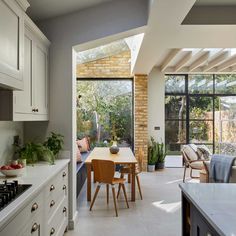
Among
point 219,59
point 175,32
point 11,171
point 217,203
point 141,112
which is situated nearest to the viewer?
point 217,203

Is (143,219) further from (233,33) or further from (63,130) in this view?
(233,33)

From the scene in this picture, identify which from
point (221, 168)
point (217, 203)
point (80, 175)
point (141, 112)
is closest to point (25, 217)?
point (217, 203)

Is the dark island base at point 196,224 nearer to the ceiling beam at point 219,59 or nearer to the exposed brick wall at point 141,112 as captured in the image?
the ceiling beam at point 219,59

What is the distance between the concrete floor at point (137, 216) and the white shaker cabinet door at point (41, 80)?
160cm

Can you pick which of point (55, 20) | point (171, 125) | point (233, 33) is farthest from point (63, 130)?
point (171, 125)

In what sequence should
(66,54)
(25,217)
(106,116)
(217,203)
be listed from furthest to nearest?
(106,116), (66,54), (25,217), (217,203)

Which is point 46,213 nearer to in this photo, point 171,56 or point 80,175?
point 80,175

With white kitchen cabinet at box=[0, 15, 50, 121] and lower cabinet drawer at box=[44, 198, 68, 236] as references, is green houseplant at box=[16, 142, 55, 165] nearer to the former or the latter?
white kitchen cabinet at box=[0, 15, 50, 121]

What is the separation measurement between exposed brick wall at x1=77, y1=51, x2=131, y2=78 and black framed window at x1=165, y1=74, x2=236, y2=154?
4.63 feet

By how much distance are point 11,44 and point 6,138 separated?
124cm

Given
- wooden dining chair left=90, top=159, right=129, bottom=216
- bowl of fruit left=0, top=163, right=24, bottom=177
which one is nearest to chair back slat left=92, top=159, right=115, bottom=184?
wooden dining chair left=90, top=159, right=129, bottom=216

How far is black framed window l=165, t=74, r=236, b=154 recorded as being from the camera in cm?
853

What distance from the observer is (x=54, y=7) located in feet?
11.0

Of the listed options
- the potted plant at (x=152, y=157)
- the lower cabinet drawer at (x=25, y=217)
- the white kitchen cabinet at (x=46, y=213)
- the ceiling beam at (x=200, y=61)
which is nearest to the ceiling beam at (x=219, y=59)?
the ceiling beam at (x=200, y=61)
